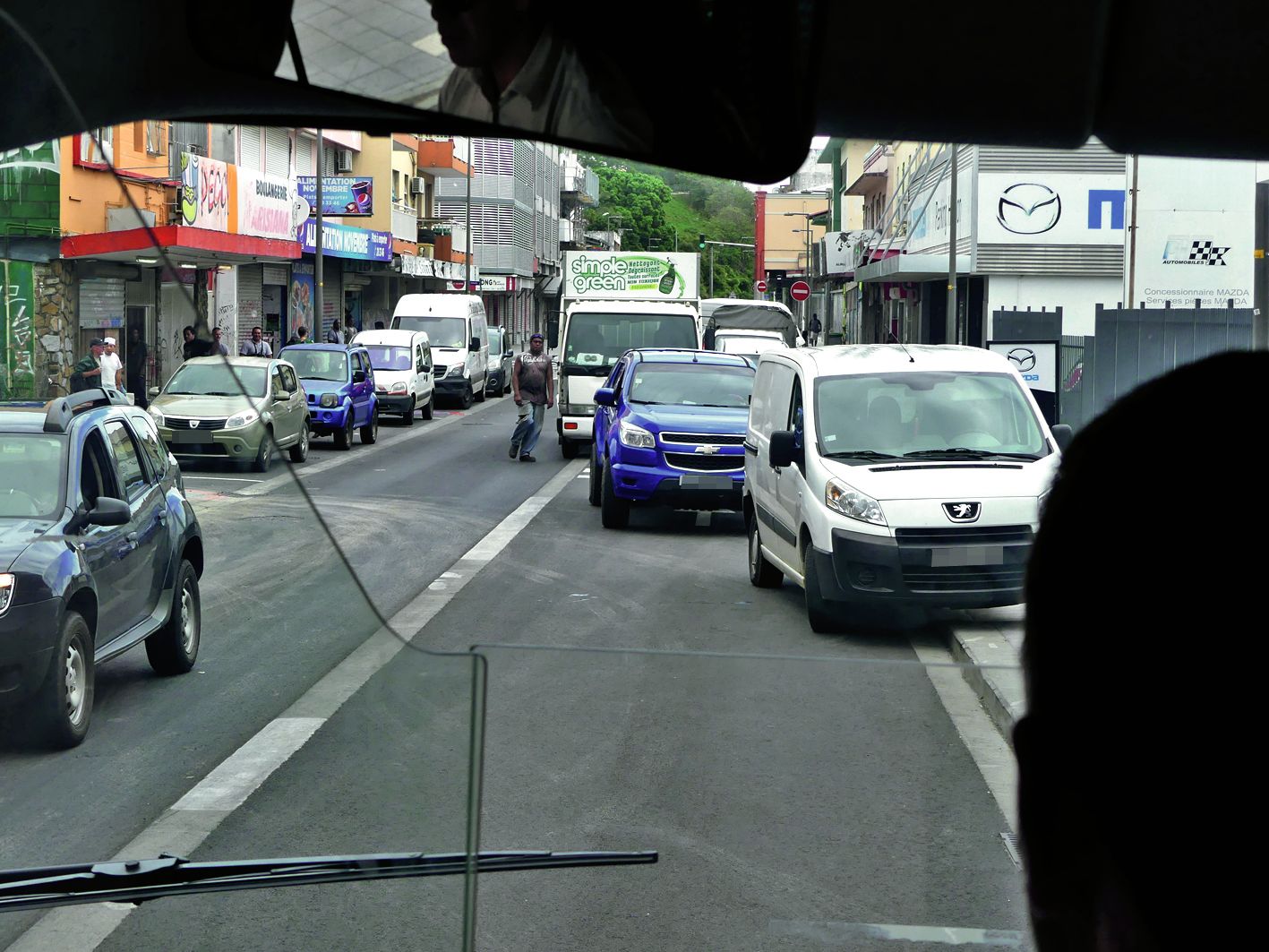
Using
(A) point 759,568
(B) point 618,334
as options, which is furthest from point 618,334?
(A) point 759,568

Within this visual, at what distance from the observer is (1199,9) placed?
167 cm

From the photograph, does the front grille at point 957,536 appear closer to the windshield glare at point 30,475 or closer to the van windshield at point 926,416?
the van windshield at point 926,416

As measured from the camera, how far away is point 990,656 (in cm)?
143

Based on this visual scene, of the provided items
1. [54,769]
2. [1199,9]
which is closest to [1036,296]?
[1199,9]

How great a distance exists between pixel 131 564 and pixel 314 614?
79cm

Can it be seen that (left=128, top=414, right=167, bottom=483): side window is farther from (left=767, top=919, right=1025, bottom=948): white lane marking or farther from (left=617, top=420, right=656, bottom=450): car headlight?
(left=617, top=420, right=656, bottom=450): car headlight

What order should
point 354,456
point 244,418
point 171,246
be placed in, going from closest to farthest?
point 171,246, point 244,418, point 354,456

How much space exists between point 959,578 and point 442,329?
32298mm

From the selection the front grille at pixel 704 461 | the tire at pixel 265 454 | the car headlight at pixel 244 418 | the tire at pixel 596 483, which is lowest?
the tire at pixel 596 483

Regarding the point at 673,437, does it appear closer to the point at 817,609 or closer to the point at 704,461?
the point at 704,461

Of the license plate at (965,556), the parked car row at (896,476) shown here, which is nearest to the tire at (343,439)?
the parked car row at (896,476)

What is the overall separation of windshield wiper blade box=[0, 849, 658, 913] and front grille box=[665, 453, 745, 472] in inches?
532

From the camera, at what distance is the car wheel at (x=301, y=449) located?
1547mm

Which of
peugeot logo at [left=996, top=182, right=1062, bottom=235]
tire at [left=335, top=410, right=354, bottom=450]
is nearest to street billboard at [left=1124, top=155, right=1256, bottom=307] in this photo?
peugeot logo at [left=996, top=182, right=1062, bottom=235]
